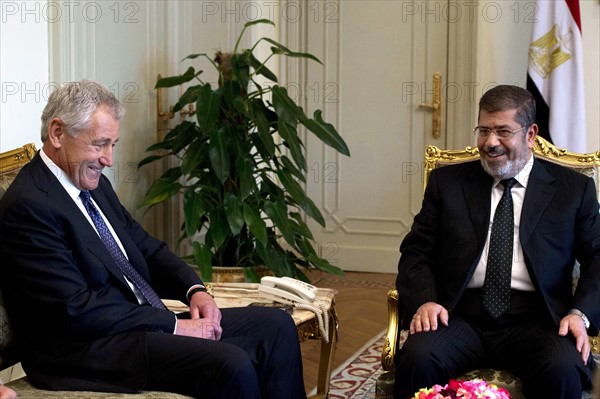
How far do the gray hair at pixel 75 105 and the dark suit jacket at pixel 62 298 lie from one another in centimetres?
14

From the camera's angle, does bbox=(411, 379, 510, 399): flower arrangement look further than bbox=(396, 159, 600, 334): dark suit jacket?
No

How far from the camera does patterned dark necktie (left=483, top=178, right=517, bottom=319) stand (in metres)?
2.94

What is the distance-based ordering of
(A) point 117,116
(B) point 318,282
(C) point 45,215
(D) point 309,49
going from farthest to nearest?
(D) point 309,49
(B) point 318,282
(A) point 117,116
(C) point 45,215

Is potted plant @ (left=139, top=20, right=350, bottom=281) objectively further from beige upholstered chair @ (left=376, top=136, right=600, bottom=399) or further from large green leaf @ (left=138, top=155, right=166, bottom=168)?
beige upholstered chair @ (left=376, top=136, right=600, bottom=399)

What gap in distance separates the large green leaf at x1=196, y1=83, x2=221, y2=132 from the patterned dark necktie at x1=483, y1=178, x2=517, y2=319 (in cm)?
206

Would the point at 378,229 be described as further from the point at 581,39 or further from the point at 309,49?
the point at 581,39

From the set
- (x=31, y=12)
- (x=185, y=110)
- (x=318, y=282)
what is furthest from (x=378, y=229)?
(x=31, y=12)

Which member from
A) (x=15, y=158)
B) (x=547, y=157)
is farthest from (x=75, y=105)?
(x=547, y=157)

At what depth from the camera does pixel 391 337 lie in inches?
116

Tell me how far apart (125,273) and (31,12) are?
166 cm

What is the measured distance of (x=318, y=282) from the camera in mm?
6426

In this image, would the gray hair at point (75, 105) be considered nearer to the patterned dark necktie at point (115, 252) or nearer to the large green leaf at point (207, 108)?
the patterned dark necktie at point (115, 252)

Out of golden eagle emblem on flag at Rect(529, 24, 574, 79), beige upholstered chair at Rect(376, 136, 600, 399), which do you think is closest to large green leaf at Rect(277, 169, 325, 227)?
beige upholstered chair at Rect(376, 136, 600, 399)

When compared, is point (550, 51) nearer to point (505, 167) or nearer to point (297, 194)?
point (297, 194)
